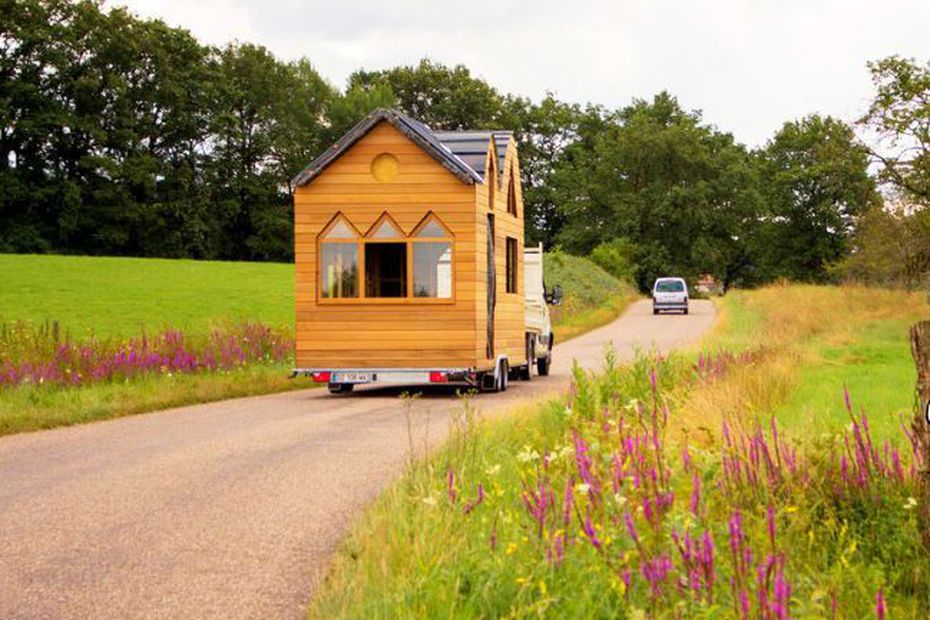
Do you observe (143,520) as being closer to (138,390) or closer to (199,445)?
(199,445)

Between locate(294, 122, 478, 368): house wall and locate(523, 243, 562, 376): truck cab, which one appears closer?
locate(294, 122, 478, 368): house wall

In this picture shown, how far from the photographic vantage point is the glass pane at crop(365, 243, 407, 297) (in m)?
19.6

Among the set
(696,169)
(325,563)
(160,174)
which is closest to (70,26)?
(160,174)

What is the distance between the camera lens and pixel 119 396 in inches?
607

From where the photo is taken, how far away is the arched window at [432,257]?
18828mm

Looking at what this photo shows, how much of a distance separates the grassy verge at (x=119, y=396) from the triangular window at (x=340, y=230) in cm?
256

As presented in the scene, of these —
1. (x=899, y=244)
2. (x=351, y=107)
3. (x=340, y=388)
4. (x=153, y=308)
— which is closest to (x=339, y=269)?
(x=340, y=388)

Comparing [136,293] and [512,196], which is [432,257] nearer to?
[512,196]

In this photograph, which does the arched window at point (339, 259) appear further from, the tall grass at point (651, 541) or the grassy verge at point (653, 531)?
the tall grass at point (651, 541)

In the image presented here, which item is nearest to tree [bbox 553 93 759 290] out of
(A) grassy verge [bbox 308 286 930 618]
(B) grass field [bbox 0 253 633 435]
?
(B) grass field [bbox 0 253 633 435]

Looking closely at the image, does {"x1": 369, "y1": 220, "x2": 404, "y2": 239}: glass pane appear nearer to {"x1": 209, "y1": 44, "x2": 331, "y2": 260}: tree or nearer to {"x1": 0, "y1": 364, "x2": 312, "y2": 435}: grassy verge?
{"x1": 0, "y1": 364, "x2": 312, "y2": 435}: grassy verge

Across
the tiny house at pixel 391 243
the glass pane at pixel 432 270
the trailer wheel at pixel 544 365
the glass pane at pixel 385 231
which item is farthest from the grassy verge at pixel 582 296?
the glass pane at pixel 385 231

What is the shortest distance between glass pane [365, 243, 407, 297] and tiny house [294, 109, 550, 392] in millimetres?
270

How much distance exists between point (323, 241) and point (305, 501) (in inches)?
431
